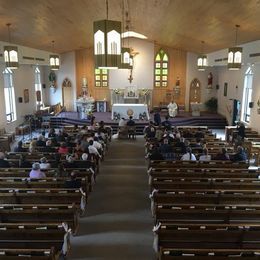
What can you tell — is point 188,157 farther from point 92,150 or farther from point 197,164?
point 92,150

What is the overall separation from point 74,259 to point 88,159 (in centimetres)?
396

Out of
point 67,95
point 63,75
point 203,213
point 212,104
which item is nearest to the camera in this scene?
point 203,213

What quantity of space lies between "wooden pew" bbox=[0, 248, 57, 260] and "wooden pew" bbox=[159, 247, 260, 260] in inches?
57.7

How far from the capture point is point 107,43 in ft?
15.0

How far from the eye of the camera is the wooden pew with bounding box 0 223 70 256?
4891mm

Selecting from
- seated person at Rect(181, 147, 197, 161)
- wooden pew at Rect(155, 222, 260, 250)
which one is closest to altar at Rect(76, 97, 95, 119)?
seated person at Rect(181, 147, 197, 161)

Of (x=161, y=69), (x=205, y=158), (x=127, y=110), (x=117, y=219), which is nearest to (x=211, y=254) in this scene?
(x=117, y=219)

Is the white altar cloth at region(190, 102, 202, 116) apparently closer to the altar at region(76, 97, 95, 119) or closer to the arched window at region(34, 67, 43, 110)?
the altar at region(76, 97, 95, 119)

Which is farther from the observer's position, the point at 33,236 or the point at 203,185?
the point at 203,185

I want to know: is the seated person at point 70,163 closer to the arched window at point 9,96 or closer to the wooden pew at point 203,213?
the wooden pew at point 203,213

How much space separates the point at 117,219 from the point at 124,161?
4.89 m

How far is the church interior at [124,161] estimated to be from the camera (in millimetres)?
4945

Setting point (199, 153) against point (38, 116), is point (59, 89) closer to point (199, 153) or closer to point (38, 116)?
point (38, 116)

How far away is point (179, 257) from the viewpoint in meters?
4.04
